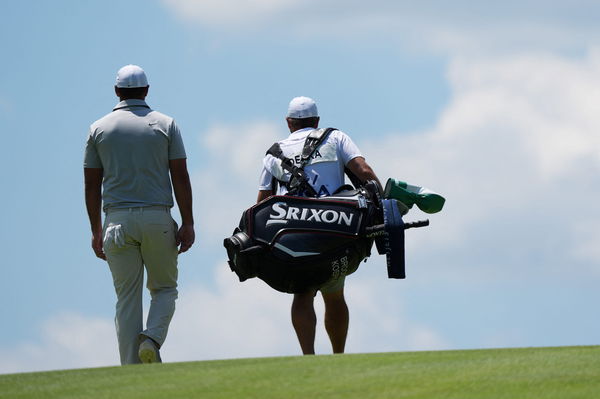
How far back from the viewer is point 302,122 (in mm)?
10539

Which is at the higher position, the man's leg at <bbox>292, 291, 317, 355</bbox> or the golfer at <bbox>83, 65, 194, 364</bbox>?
the golfer at <bbox>83, 65, 194, 364</bbox>

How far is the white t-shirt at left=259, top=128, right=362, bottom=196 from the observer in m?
10.2

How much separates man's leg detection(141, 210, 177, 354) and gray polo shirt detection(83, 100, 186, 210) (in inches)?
6.7

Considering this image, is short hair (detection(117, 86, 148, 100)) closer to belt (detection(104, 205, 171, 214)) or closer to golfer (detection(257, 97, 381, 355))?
belt (detection(104, 205, 171, 214))

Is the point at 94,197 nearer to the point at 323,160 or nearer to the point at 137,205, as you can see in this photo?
the point at 137,205

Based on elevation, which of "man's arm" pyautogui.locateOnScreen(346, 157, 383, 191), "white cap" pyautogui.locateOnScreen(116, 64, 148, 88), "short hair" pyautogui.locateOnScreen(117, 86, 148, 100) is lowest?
"man's arm" pyautogui.locateOnScreen(346, 157, 383, 191)

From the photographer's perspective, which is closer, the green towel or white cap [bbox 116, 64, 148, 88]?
white cap [bbox 116, 64, 148, 88]

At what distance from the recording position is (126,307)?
1021cm

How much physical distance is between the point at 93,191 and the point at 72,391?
263cm

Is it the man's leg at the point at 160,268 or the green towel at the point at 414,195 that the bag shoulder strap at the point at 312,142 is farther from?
the man's leg at the point at 160,268

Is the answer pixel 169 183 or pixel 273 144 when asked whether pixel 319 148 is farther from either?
pixel 169 183

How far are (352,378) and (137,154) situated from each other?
3.08 metres

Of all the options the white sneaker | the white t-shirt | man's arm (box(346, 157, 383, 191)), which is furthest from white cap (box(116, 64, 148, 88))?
the white sneaker

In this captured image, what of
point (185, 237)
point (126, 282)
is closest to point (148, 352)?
point (126, 282)
